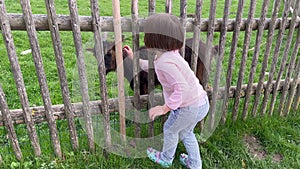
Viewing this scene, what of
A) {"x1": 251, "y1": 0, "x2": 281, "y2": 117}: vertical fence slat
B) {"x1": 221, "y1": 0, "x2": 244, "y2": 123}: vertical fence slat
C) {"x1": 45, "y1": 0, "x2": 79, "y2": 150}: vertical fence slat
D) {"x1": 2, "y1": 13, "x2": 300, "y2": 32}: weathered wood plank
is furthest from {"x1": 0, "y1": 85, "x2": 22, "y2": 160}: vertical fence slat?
{"x1": 251, "y1": 0, "x2": 281, "y2": 117}: vertical fence slat

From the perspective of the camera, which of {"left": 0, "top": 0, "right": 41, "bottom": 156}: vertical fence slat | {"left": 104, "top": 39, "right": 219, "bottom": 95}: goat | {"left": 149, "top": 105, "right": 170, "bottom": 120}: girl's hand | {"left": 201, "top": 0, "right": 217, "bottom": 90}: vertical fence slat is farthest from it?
{"left": 104, "top": 39, "right": 219, "bottom": 95}: goat

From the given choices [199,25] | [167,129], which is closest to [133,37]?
[199,25]

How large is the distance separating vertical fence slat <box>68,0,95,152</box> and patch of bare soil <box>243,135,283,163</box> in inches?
66.1

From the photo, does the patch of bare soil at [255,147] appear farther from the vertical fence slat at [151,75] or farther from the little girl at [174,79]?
the vertical fence slat at [151,75]

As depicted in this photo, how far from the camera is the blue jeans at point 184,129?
2.48 metres

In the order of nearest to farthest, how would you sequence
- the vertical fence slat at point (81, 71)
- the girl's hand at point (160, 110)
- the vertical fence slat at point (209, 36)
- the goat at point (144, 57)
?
the vertical fence slat at point (81, 71) → the girl's hand at point (160, 110) → the vertical fence slat at point (209, 36) → the goat at point (144, 57)

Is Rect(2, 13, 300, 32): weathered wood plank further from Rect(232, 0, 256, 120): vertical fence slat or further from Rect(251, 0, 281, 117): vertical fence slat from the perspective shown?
Rect(251, 0, 281, 117): vertical fence slat

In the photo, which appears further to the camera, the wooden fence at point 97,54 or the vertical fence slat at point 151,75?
the vertical fence slat at point 151,75

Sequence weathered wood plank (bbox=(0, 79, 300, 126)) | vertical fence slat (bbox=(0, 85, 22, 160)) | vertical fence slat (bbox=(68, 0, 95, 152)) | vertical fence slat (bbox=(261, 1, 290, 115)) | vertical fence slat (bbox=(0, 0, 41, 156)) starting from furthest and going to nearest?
vertical fence slat (bbox=(261, 1, 290, 115)) → weathered wood plank (bbox=(0, 79, 300, 126)) → vertical fence slat (bbox=(0, 85, 22, 160)) → vertical fence slat (bbox=(68, 0, 95, 152)) → vertical fence slat (bbox=(0, 0, 41, 156))

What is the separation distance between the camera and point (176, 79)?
226cm

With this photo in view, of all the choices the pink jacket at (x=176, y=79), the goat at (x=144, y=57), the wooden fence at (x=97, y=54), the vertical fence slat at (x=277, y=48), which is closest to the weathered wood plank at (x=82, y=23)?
the wooden fence at (x=97, y=54)

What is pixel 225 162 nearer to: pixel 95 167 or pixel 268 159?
pixel 268 159

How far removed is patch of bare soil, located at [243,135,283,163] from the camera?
10.4 feet

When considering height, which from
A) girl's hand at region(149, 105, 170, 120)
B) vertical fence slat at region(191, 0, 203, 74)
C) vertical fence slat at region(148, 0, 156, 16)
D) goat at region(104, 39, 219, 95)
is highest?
vertical fence slat at region(148, 0, 156, 16)
